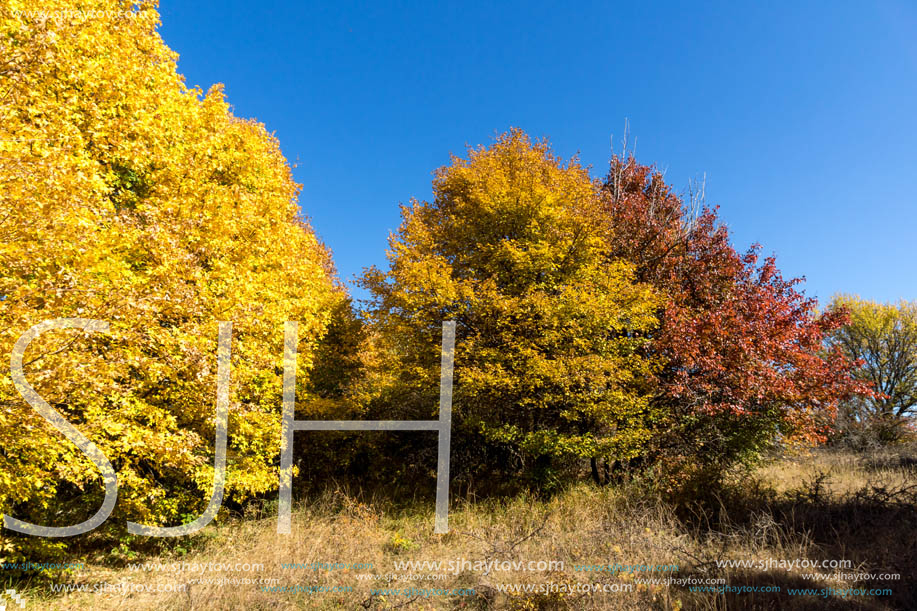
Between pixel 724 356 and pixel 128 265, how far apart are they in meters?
13.6

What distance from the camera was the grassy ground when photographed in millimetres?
5797

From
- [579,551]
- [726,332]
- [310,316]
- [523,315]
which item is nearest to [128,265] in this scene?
[310,316]

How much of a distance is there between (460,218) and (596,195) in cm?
528

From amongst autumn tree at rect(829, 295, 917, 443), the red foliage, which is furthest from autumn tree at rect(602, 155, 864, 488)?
autumn tree at rect(829, 295, 917, 443)

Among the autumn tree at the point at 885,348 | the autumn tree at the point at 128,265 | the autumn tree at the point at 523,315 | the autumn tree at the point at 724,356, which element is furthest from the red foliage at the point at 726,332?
the autumn tree at the point at 885,348

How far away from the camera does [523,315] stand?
11570mm

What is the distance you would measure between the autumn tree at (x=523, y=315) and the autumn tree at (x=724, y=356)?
96cm

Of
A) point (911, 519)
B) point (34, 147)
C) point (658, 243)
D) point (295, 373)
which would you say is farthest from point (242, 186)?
point (911, 519)

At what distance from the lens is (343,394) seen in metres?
15.3

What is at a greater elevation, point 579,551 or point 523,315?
point 523,315

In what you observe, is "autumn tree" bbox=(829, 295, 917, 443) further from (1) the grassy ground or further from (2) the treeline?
(1) the grassy ground

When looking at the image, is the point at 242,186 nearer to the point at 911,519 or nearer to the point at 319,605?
the point at 319,605

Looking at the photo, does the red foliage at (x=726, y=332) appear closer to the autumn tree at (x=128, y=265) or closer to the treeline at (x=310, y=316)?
the treeline at (x=310, y=316)

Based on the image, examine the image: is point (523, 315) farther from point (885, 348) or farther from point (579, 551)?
point (885, 348)
